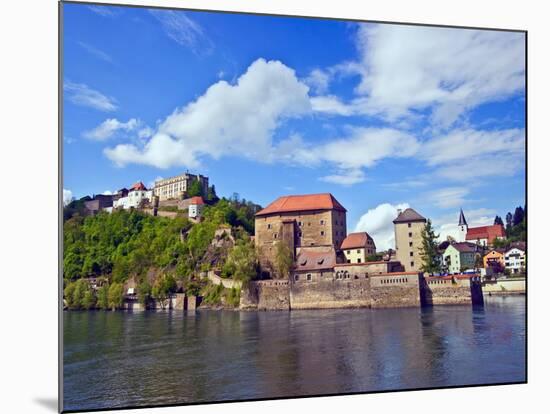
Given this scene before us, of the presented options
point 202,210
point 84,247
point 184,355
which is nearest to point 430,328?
point 184,355

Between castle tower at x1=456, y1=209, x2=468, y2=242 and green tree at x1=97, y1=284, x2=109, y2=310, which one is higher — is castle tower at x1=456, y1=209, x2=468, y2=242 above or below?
above

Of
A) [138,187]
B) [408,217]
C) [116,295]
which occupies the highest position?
[138,187]

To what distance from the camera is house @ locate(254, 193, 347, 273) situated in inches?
356

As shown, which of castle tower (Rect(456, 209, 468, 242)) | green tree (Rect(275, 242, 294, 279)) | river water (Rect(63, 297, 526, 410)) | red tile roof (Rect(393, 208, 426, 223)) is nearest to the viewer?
river water (Rect(63, 297, 526, 410))

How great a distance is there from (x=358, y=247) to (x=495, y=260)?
2.13 meters

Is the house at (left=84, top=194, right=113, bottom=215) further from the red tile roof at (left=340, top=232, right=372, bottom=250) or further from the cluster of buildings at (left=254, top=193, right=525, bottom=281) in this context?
the red tile roof at (left=340, top=232, right=372, bottom=250)

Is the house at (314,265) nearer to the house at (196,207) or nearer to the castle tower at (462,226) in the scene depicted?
the house at (196,207)

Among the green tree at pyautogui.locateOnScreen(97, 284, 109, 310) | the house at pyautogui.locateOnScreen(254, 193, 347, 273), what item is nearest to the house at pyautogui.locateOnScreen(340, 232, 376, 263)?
the house at pyautogui.locateOnScreen(254, 193, 347, 273)

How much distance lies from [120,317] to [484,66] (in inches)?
259

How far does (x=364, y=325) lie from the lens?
9.05 m

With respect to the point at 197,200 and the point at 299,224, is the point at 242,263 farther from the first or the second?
the point at 197,200

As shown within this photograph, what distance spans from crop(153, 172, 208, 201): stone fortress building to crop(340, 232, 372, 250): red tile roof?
7.97ft

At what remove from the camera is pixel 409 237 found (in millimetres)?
8891

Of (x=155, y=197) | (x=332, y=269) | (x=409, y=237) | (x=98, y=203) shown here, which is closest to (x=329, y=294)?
(x=332, y=269)
